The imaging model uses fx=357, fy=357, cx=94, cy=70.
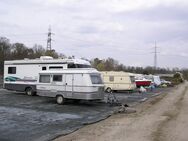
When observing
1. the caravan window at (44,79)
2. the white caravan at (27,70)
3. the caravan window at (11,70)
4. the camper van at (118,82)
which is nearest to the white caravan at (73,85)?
the caravan window at (44,79)

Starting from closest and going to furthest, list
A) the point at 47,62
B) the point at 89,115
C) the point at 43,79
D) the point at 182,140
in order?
the point at 182,140, the point at 89,115, the point at 43,79, the point at 47,62

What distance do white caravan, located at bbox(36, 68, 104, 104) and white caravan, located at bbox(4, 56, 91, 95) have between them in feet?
10.7

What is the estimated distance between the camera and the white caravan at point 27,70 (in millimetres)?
28330

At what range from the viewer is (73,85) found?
23.2 metres

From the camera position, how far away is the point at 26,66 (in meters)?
30.0

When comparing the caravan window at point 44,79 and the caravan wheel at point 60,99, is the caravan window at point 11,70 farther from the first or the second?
the caravan wheel at point 60,99

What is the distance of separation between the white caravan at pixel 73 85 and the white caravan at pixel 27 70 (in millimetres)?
3273

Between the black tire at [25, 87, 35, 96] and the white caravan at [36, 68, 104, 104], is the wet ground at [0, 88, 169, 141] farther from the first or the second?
the black tire at [25, 87, 35, 96]

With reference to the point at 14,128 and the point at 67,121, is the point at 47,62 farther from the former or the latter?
the point at 14,128

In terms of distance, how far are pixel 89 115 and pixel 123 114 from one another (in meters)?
1.83

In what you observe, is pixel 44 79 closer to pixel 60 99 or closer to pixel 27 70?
pixel 60 99

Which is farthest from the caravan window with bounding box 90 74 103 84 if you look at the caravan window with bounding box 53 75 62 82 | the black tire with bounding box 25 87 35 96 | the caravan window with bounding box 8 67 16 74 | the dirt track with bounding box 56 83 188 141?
the caravan window with bounding box 8 67 16 74

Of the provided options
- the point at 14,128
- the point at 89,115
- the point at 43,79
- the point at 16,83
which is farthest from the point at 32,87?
the point at 14,128

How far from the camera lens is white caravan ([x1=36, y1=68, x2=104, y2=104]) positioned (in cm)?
2267
